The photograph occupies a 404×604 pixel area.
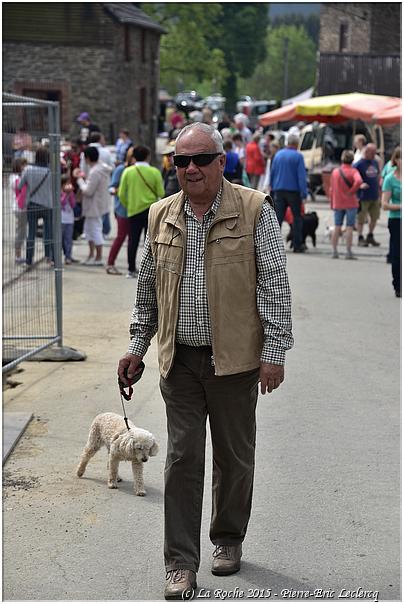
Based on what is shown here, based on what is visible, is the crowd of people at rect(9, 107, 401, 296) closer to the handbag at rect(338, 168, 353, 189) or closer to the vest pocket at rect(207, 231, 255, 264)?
the handbag at rect(338, 168, 353, 189)

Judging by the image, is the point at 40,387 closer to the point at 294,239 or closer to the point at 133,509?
the point at 133,509

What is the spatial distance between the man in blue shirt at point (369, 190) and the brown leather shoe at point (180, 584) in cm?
1502

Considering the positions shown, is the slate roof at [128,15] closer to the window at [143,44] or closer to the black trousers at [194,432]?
the window at [143,44]

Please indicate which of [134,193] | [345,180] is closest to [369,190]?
[345,180]

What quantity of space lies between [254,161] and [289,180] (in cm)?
763

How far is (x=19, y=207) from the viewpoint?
10.6 meters

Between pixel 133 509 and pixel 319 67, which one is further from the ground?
pixel 319 67

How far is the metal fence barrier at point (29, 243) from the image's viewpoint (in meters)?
9.73

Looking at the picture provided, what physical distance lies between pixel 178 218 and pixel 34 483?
7.75 ft

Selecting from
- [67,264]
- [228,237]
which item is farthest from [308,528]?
[67,264]

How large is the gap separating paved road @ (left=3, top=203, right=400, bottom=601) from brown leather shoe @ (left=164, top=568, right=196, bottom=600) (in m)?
0.09

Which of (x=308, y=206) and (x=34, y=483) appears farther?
(x=308, y=206)

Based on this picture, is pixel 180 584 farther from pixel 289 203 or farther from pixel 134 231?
pixel 289 203

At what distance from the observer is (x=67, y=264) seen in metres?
17.1
